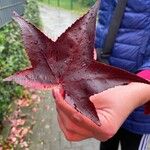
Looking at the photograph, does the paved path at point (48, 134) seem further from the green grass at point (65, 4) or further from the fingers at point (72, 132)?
the green grass at point (65, 4)

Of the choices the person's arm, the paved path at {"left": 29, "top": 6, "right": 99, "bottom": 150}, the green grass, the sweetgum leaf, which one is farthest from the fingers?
the green grass

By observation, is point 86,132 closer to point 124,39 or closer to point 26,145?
point 124,39

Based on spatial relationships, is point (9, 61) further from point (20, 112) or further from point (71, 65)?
point (71, 65)

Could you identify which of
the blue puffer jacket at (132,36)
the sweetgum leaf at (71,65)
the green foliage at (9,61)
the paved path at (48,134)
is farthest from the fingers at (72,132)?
the green foliage at (9,61)

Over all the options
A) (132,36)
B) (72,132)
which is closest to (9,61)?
(132,36)

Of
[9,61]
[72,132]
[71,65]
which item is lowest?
[9,61]
